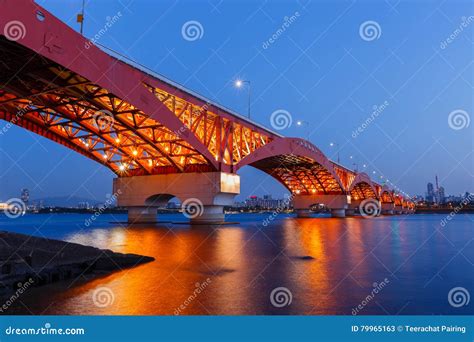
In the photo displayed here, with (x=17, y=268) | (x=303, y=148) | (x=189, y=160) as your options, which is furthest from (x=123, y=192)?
(x=17, y=268)

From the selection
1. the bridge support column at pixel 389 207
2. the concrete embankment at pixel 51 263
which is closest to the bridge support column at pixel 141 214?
the concrete embankment at pixel 51 263

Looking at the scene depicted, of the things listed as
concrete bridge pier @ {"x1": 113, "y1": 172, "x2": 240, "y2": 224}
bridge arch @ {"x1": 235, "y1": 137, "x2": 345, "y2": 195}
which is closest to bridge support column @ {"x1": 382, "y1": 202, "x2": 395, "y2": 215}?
bridge arch @ {"x1": 235, "y1": 137, "x2": 345, "y2": 195}

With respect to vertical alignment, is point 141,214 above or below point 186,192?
below

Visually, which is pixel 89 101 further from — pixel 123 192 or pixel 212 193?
pixel 123 192

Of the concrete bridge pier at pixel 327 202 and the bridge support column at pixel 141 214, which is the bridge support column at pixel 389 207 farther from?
the bridge support column at pixel 141 214

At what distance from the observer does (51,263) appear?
42.2 feet

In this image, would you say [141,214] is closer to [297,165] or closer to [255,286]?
[297,165]

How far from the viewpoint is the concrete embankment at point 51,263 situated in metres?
11.2

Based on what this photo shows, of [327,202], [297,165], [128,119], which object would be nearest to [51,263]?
[128,119]

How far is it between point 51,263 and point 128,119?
1051 inches

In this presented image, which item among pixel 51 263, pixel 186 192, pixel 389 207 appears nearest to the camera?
pixel 51 263

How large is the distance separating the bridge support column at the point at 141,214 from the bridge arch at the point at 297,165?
1606 cm

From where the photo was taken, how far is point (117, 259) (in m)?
15.2

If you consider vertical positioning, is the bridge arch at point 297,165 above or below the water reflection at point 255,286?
above
